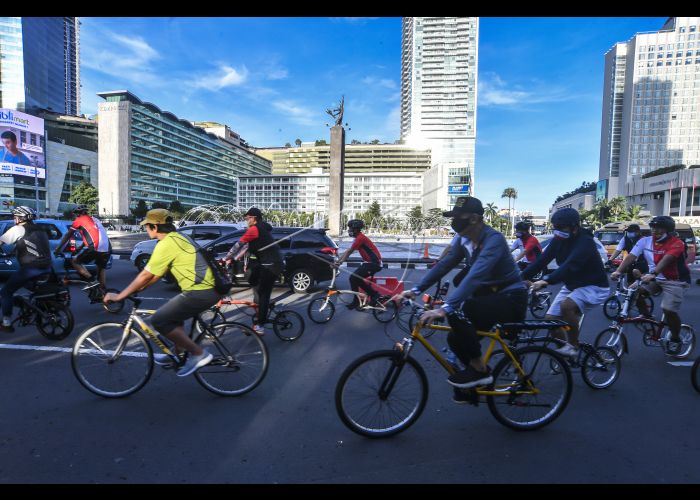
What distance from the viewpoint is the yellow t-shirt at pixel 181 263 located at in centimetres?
355

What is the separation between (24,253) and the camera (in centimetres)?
557

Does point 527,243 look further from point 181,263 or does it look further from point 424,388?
point 181,263

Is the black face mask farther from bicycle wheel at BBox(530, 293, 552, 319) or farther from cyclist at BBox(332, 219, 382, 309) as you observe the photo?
bicycle wheel at BBox(530, 293, 552, 319)

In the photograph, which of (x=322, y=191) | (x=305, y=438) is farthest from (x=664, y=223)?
(x=322, y=191)

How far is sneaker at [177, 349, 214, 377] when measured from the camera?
3756 mm

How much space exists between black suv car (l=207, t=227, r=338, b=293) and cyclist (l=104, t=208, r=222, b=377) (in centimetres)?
641

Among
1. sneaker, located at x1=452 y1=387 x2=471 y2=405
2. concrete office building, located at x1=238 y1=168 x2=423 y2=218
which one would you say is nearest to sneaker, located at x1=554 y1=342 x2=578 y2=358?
sneaker, located at x1=452 y1=387 x2=471 y2=405

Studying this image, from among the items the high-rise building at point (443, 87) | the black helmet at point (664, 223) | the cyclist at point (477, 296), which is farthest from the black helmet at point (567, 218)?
the high-rise building at point (443, 87)

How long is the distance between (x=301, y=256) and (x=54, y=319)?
5.60 meters

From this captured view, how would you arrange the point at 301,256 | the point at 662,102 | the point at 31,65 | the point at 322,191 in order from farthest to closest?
the point at 322,191
the point at 662,102
the point at 31,65
the point at 301,256

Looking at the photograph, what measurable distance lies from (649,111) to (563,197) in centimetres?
7301

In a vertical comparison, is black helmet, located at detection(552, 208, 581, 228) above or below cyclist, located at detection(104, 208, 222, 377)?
above

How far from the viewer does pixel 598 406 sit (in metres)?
3.77

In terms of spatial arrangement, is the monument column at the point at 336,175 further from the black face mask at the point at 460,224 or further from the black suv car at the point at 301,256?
the black face mask at the point at 460,224
